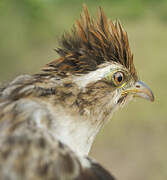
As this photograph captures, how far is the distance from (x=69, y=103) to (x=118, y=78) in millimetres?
647

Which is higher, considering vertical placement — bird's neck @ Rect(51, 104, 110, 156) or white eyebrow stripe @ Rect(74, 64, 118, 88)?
white eyebrow stripe @ Rect(74, 64, 118, 88)

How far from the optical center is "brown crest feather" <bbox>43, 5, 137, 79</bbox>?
3203 mm

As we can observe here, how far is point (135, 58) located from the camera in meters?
12.0

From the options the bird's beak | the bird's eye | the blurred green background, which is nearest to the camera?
the bird's eye

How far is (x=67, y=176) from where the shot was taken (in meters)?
2.44

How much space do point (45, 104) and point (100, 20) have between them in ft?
3.53

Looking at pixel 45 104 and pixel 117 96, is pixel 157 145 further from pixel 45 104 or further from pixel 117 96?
pixel 45 104

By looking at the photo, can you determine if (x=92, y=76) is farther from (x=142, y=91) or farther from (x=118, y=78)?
(x=142, y=91)

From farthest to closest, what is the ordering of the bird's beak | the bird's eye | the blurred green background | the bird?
the blurred green background, the bird's beak, the bird's eye, the bird

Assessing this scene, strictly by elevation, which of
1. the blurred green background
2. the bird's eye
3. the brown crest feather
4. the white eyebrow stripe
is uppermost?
the brown crest feather

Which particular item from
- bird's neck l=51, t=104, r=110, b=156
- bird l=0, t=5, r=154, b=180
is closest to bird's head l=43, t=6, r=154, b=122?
bird l=0, t=5, r=154, b=180

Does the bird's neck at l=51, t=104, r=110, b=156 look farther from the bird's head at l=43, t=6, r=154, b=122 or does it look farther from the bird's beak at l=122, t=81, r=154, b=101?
the bird's beak at l=122, t=81, r=154, b=101

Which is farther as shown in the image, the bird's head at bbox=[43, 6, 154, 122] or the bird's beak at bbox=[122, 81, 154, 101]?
the bird's beak at bbox=[122, 81, 154, 101]

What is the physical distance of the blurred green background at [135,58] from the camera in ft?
26.8
